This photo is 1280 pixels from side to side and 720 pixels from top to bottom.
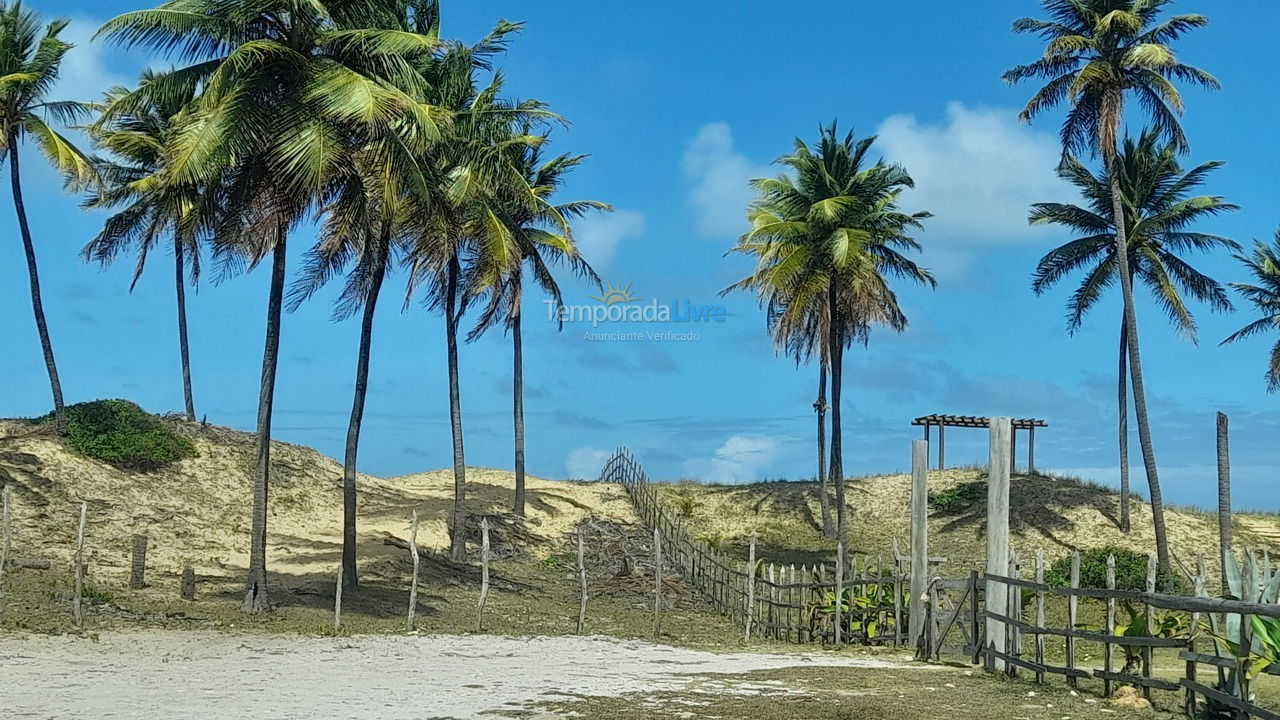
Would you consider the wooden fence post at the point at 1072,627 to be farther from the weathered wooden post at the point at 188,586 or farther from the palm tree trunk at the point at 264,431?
the weathered wooden post at the point at 188,586

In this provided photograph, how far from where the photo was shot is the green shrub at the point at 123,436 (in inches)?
1381

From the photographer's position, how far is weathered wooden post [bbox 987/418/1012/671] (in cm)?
1742

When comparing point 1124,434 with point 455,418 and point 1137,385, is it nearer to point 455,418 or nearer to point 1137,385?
point 1137,385

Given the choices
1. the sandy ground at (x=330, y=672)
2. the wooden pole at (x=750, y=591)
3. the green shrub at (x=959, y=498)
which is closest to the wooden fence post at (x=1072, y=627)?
the sandy ground at (x=330, y=672)

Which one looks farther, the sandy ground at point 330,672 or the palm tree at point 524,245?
the palm tree at point 524,245

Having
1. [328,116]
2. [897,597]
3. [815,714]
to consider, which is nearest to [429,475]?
[328,116]

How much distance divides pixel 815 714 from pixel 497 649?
28.6 ft

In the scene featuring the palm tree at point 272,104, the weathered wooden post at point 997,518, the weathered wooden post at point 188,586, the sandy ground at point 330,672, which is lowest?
the sandy ground at point 330,672

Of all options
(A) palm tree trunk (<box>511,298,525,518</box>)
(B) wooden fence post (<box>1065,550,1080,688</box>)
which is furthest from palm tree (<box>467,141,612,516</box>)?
(B) wooden fence post (<box>1065,550,1080,688</box>)

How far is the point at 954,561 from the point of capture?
3709cm

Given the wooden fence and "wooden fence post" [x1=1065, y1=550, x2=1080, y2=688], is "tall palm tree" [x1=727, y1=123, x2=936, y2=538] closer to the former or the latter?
the wooden fence

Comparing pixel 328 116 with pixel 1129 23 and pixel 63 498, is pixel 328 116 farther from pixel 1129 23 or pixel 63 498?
pixel 1129 23

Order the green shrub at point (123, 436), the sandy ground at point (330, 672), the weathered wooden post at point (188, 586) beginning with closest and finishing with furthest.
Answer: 1. the sandy ground at point (330, 672)
2. the weathered wooden post at point (188, 586)
3. the green shrub at point (123, 436)

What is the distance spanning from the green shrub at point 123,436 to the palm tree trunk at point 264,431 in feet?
44.3
